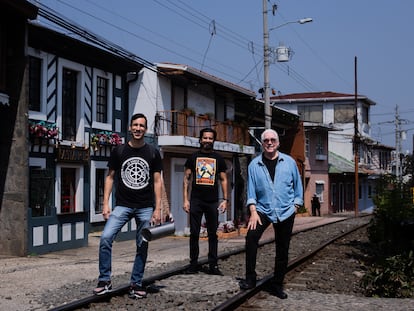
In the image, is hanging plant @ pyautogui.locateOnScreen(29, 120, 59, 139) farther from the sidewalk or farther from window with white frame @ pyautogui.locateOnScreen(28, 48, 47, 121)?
the sidewalk

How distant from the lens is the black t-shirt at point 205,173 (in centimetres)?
920

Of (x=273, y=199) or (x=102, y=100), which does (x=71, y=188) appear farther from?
(x=273, y=199)

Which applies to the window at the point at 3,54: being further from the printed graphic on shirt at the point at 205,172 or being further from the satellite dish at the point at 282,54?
the satellite dish at the point at 282,54

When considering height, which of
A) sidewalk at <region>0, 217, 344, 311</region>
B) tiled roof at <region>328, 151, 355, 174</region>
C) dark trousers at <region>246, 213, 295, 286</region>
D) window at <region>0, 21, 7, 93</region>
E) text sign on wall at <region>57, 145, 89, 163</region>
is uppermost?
window at <region>0, 21, 7, 93</region>

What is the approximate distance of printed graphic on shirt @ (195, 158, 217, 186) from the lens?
30.2 ft

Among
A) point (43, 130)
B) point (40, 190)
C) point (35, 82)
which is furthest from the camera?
point (35, 82)

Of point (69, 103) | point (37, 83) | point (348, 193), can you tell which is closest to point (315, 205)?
point (348, 193)

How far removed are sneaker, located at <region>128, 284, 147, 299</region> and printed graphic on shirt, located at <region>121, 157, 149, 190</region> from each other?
3.69 ft

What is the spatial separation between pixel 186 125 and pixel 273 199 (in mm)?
16199

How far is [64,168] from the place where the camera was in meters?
17.2

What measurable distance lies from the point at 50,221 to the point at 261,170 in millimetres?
9193

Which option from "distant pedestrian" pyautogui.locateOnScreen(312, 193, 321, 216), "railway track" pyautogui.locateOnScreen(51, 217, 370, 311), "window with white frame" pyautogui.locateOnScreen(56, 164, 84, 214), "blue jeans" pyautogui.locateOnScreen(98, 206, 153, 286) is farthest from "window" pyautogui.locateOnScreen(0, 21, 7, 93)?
"distant pedestrian" pyautogui.locateOnScreen(312, 193, 321, 216)

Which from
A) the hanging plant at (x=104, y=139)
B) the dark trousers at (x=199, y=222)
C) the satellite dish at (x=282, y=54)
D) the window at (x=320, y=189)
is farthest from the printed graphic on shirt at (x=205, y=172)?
the window at (x=320, y=189)

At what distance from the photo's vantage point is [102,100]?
19078mm
